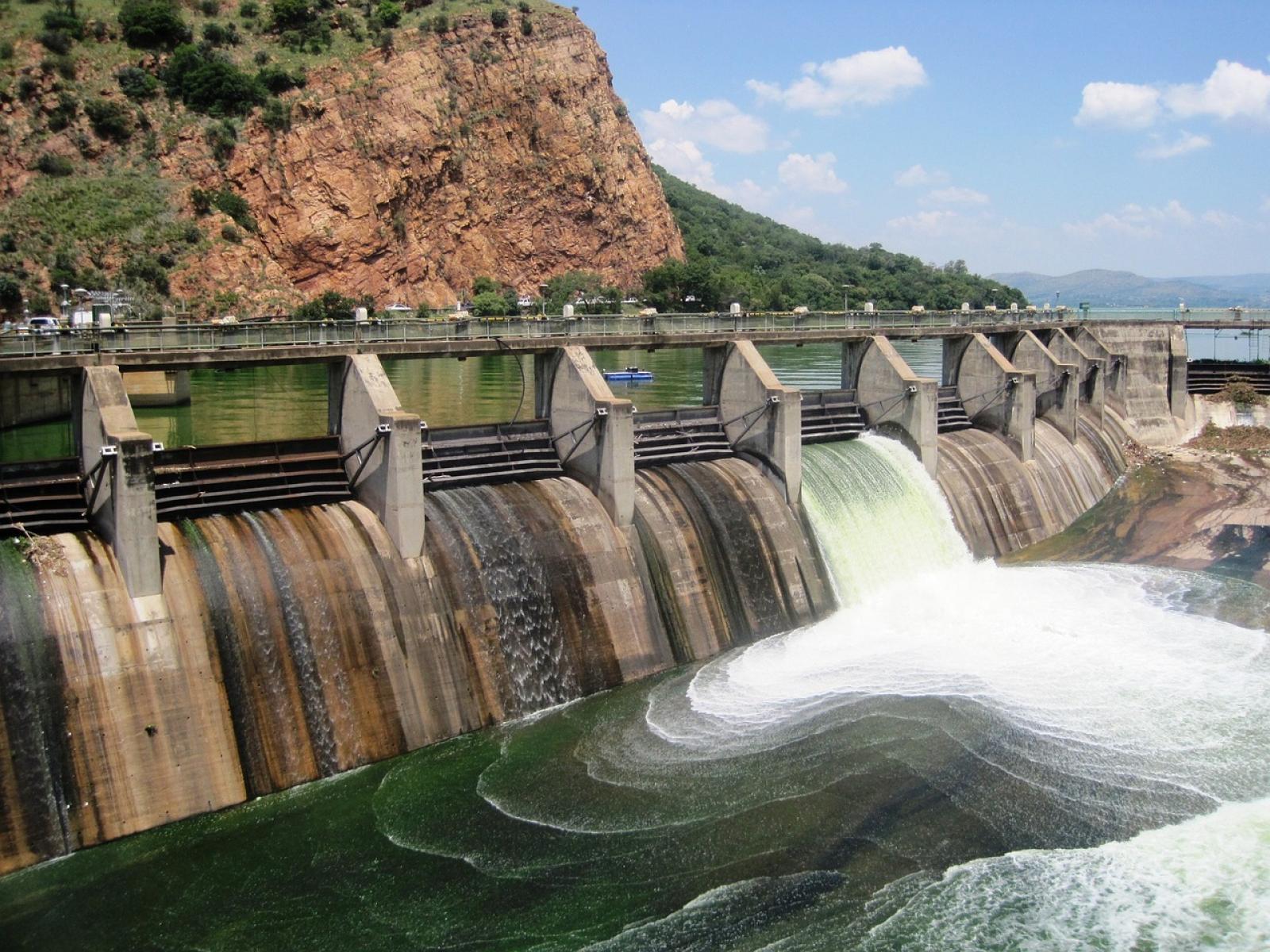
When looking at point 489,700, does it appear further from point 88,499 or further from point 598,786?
point 88,499

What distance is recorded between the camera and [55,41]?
3895 inches

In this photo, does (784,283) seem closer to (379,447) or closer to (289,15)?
(289,15)

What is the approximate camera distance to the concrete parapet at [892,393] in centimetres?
3938

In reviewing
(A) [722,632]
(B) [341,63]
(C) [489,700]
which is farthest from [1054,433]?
(B) [341,63]

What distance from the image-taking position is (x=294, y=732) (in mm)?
22125

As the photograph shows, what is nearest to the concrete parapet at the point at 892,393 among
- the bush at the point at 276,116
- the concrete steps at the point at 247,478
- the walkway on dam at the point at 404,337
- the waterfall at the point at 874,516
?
the waterfall at the point at 874,516

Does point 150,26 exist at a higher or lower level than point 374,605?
higher

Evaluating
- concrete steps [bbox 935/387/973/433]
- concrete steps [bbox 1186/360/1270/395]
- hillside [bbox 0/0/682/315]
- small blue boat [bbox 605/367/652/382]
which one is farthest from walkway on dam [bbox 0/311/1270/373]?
hillside [bbox 0/0/682/315]

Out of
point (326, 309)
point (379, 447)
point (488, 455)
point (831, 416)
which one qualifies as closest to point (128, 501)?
point (379, 447)

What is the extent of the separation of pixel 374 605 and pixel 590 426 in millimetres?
8439

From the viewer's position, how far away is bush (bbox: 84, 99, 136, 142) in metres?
96.6

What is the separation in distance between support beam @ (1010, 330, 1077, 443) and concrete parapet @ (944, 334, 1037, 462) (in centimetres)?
154

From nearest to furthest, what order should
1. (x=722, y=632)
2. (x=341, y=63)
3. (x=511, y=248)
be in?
(x=722, y=632)
(x=341, y=63)
(x=511, y=248)

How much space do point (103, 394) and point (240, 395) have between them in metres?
39.4
